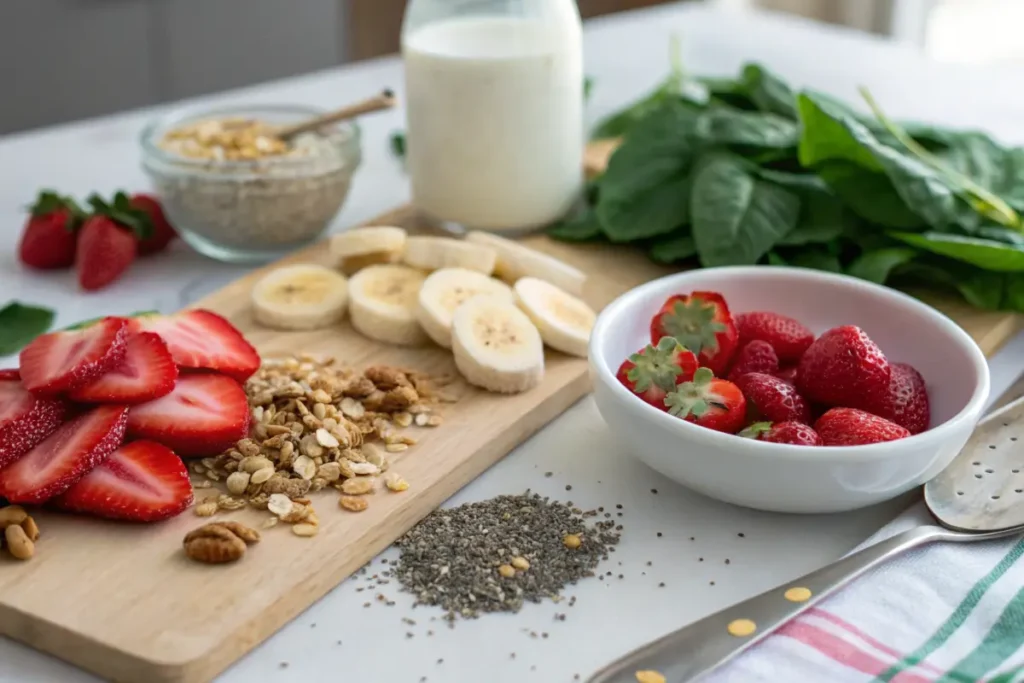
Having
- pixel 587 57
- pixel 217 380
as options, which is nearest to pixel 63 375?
pixel 217 380

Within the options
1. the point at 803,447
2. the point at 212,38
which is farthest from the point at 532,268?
the point at 212,38

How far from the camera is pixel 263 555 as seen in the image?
39.9 inches

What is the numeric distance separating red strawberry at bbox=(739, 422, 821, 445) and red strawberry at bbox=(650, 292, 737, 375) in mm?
138

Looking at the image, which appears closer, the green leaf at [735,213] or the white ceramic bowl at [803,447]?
the white ceramic bowl at [803,447]

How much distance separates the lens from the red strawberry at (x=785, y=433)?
1037 millimetres

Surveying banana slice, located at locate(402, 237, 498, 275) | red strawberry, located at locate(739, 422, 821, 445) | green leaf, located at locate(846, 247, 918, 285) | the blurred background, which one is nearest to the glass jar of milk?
banana slice, located at locate(402, 237, 498, 275)

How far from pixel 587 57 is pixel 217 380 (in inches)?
61.7

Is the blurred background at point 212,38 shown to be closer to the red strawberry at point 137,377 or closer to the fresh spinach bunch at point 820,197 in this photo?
the fresh spinach bunch at point 820,197

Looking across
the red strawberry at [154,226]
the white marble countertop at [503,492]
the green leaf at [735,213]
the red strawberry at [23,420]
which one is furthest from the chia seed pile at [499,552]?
the red strawberry at [154,226]

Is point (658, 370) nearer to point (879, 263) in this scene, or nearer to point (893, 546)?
point (893, 546)

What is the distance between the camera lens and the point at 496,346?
1.31 metres

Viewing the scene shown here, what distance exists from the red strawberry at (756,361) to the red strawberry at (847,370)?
57mm

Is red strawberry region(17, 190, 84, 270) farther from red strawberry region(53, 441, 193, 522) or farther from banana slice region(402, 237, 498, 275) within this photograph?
red strawberry region(53, 441, 193, 522)

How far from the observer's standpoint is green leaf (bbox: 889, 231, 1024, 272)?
4.55ft
